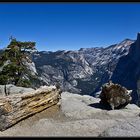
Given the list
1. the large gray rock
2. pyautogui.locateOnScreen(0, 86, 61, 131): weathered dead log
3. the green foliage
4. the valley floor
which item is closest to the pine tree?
the green foliage

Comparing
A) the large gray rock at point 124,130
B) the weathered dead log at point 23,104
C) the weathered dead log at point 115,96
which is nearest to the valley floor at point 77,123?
the large gray rock at point 124,130

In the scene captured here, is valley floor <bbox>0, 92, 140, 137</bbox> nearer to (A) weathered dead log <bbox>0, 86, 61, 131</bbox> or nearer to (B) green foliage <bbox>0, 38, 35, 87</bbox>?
(A) weathered dead log <bbox>0, 86, 61, 131</bbox>

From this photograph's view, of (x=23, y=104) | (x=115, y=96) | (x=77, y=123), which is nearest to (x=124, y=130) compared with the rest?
(x=77, y=123)

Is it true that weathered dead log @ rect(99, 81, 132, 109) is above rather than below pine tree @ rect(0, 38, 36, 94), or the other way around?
below

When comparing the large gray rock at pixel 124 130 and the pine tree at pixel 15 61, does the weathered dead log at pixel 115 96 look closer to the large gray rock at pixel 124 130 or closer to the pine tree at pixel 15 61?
the large gray rock at pixel 124 130

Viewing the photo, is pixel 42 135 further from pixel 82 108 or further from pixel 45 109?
pixel 82 108

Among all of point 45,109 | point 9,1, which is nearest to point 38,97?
point 45,109
